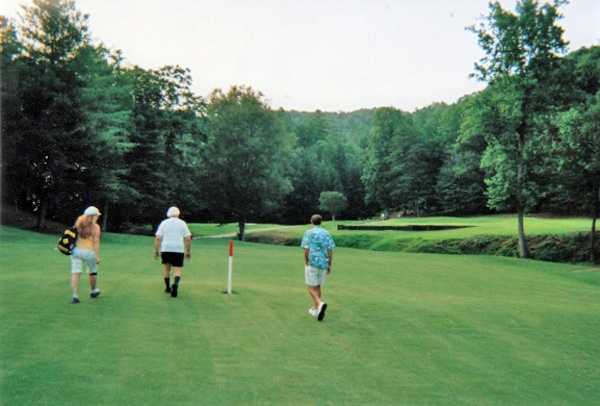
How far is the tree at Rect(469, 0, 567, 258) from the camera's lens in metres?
28.7

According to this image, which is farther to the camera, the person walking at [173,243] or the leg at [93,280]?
the person walking at [173,243]

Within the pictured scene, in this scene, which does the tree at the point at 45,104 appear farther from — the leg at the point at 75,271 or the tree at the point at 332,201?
the tree at the point at 332,201

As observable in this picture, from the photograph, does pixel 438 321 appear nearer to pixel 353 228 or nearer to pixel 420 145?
pixel 353 228

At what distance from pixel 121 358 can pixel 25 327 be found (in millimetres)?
2265

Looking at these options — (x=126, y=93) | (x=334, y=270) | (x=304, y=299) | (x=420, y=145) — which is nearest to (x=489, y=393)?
(x=304, y=299)

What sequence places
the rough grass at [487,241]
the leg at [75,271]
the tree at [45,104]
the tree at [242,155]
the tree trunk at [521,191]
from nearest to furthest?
the leg at [75,271] → the tree at [45,104] → the tree trunk at [521,191] → the rough grass at [487,241] → the tree at [242,155]

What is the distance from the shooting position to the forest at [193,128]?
28422 mm

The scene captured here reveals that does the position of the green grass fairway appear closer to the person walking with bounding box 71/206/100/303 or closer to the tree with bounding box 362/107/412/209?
the person walking with bounding box 71/206/100/303

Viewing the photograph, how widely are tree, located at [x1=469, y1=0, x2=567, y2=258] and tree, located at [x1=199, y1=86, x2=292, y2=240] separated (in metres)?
20.1

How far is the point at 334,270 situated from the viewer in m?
19.6

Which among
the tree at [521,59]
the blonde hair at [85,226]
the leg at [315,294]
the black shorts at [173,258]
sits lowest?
the leg at [315,294]

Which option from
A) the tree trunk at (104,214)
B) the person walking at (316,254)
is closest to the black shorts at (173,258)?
the person walking at (316,254)

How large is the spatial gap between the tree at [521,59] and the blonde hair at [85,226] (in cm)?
2735

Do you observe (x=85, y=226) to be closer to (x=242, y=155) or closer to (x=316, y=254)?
(x=316, y=254)
